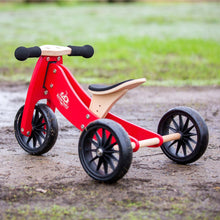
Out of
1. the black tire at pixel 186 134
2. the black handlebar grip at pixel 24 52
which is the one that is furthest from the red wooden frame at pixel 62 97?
the black tire at pixel 186 134

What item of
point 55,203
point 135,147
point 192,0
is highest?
point 192,0

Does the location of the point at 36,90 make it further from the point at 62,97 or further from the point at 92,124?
the point at 92,124

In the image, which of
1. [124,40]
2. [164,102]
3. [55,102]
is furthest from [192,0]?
[55,102]

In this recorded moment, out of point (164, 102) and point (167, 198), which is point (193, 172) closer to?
point (167, 198)

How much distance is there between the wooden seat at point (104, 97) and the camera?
415cm

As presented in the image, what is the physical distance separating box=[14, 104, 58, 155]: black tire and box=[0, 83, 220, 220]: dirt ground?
0.11 metres

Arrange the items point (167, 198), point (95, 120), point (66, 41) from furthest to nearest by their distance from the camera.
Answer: point (66, 41) → point (95, 120) → point (167, 198)

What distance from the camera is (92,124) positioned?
4.06 meters

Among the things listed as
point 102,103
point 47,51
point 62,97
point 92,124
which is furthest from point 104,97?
point 47,51

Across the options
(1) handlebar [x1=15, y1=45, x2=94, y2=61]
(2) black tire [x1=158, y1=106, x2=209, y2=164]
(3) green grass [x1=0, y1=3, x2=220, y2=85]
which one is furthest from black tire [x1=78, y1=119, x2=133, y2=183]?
(3) green grass [x1=0, y1=3, x2=220, y2=85]

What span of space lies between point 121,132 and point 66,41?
9982 millimetres

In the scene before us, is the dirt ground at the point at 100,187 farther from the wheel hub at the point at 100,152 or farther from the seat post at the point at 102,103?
the seat post at the point at 102,103

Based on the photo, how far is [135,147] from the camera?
13.4 feet

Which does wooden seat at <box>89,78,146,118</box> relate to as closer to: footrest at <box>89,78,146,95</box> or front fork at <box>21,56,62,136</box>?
footrest at <box>89,78,146,95</box>
